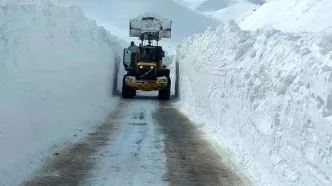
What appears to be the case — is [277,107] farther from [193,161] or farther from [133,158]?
[133,158]

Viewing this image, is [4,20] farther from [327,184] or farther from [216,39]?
[327,184]

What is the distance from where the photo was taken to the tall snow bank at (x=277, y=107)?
20.6 ft

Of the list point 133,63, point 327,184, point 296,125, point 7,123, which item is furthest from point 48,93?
point 133,63

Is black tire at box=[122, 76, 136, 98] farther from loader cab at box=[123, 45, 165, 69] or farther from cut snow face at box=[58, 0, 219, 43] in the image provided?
cut snow face at box=[58, 0, 219, 43]

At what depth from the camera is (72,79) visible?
15.9 m

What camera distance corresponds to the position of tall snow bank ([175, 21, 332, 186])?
6273 millimetres

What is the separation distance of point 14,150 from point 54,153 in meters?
1.13

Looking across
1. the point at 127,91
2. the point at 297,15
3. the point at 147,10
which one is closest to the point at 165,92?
the point at 127,91

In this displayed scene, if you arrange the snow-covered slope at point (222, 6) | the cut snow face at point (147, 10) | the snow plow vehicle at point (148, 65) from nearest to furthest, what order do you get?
the snow plow vehicle at point (148, 65) → the cut snow face at point (147, 10) → the snow-covered slope at point (222, 6)

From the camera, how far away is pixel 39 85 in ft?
36.4

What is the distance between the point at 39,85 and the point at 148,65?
44.3 ft

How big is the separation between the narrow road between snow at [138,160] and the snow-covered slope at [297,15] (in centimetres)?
1682

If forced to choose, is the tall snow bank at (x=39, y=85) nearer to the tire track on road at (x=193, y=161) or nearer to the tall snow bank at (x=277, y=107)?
the tire track on road at (x=193, y=161)

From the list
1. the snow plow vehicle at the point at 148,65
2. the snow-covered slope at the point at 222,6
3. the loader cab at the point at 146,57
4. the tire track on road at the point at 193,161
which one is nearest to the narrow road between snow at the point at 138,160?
the tire track on road at the point at 193,161
